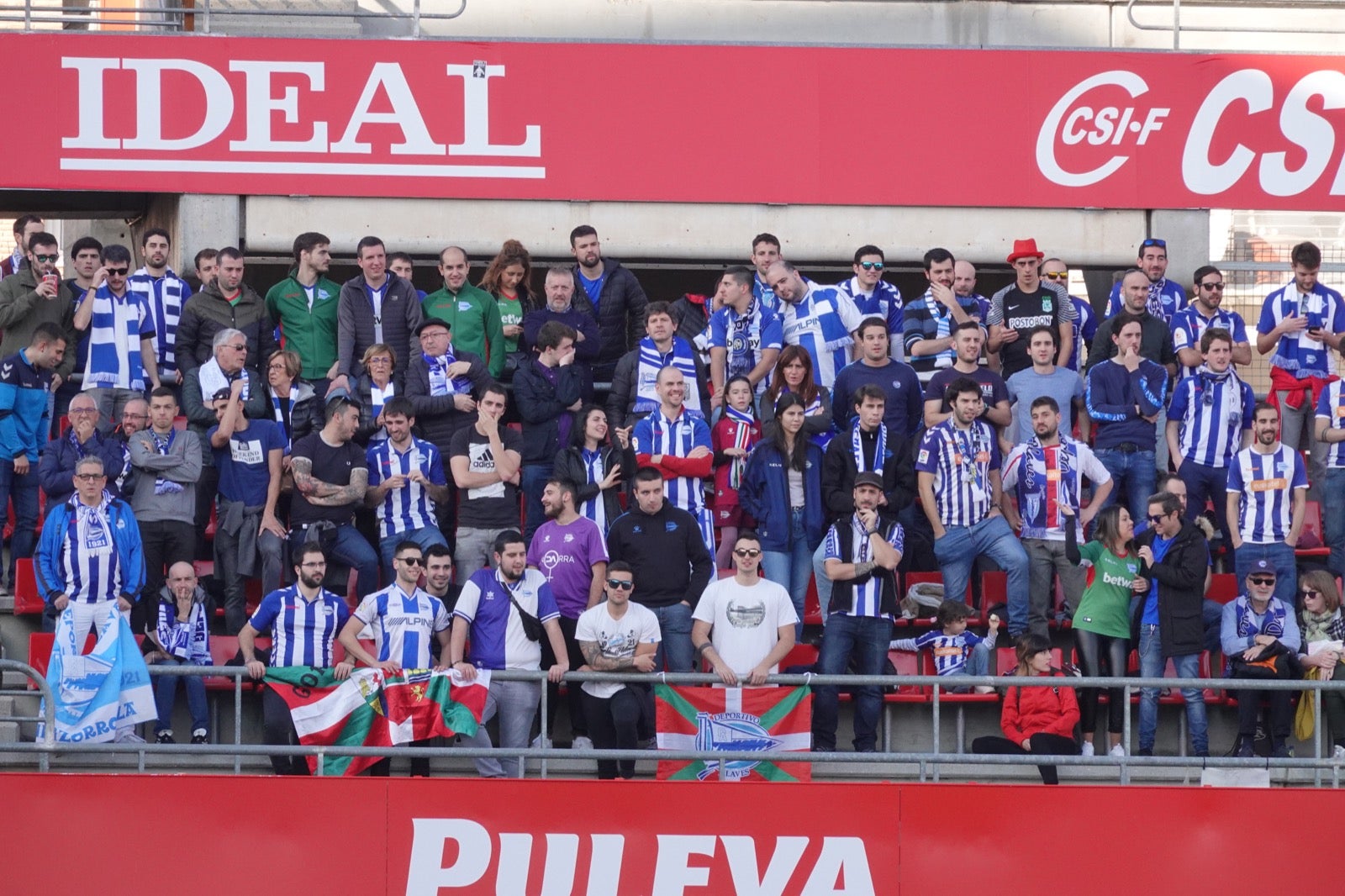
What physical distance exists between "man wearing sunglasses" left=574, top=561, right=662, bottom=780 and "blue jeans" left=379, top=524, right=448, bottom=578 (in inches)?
52.1

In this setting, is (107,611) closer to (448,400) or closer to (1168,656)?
(448,400)

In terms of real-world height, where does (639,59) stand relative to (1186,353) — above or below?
above

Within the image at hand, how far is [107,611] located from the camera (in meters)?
11.2

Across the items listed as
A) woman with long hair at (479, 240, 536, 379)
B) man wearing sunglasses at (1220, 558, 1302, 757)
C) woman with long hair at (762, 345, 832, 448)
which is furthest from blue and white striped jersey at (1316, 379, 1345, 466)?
woman with long hair at (479, 240, 536, 379)

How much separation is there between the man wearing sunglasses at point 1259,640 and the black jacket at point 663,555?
3294 mm

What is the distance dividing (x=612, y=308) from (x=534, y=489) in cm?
170

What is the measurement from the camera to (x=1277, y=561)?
12.2m

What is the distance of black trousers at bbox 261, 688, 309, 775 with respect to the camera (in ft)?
35.7

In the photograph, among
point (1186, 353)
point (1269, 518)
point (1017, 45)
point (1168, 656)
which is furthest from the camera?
point (1017, 45)

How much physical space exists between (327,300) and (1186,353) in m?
6.15

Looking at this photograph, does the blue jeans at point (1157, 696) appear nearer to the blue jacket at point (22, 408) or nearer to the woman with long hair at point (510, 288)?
the woman with long hair at point (510, 288)

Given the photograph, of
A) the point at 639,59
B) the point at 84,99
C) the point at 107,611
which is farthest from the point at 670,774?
the point at 84,99

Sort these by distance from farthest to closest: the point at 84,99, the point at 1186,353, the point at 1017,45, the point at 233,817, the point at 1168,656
Answer: the point at 1017,45 → the point at 84,99 → the point at 1186,353 → the point at 1168,656 → the point at 233,817

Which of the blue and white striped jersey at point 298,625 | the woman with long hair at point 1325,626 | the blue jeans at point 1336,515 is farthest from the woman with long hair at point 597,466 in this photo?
the blue jeans at point 1336,515
